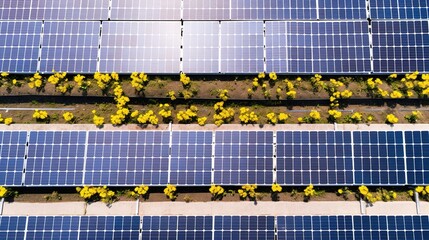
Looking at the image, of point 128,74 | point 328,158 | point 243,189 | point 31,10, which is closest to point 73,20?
point 31,10

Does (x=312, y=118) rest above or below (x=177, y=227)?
above

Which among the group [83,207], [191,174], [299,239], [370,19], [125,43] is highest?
[370,19]

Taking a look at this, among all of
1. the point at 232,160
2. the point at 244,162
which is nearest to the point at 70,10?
the point at 232,160

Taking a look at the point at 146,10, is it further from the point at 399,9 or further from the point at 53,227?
the point at 399,9

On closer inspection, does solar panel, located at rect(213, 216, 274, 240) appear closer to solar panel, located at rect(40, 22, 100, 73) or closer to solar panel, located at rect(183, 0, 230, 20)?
solar panel, located at rect(40, 22, 100, 73)

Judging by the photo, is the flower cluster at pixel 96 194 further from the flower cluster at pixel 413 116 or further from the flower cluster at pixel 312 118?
the flower cluster at pixel 413 116

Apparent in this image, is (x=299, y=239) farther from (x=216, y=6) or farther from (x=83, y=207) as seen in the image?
(x=216, y=6)

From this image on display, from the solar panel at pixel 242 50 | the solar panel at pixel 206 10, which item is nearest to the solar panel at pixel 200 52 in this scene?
the solar panel at pixel 242 50
